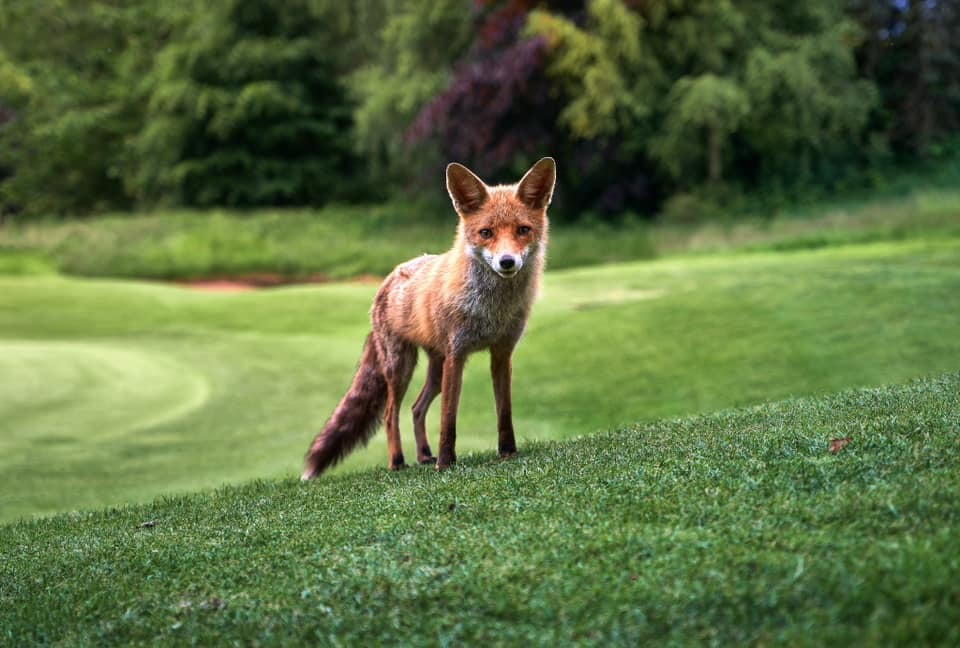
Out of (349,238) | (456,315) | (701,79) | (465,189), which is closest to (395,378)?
(456,315)

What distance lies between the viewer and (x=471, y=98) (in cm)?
2302

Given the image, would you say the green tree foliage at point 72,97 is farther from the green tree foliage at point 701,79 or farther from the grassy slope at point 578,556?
the grassy slope at point 578,556

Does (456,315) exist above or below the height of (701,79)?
below

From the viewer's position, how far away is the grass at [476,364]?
9.17m

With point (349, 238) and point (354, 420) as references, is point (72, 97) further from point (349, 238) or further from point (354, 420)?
point (354, 420)

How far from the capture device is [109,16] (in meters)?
34.6

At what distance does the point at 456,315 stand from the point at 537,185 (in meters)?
0.86

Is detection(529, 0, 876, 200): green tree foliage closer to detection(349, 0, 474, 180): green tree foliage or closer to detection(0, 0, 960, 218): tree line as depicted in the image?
detection(0, 0, 960, 218): tree line

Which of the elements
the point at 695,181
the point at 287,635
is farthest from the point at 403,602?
the point at 695,181

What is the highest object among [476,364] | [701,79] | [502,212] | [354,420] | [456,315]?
[701,79]

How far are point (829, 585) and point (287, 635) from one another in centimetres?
177

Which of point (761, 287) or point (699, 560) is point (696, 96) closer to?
point (761, 287)

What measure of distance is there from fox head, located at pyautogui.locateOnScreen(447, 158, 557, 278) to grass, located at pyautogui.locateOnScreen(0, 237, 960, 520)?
75.2 inches

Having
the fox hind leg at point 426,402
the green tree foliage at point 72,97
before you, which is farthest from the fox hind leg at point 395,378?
the green tree foliage at point 72,97
